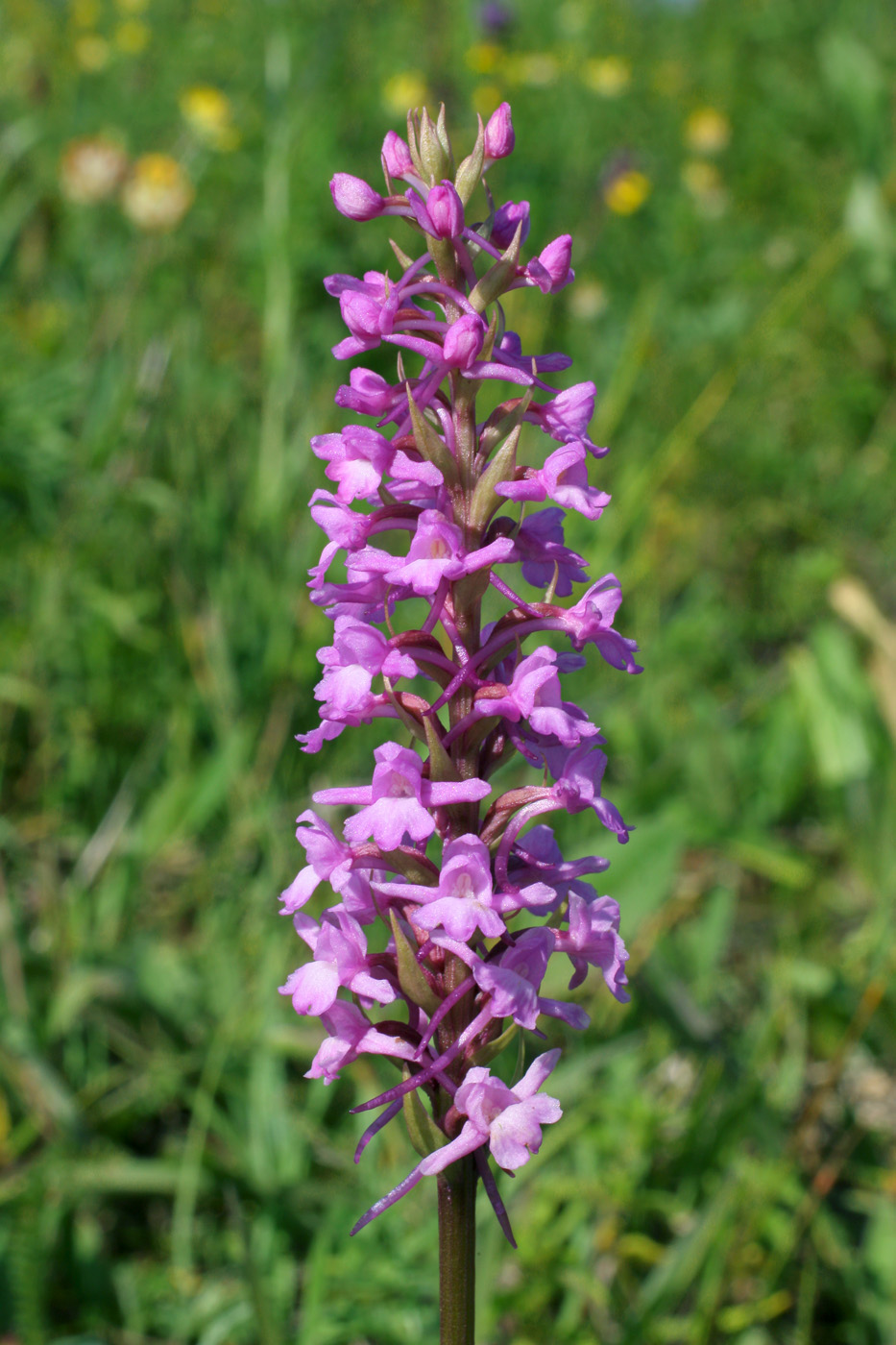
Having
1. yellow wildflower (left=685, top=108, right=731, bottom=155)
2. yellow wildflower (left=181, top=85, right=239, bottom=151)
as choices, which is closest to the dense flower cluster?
yellow wildflower (left=181, top=85, right=239, bottom=151)

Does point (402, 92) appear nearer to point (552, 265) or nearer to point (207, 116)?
point (207, 116)

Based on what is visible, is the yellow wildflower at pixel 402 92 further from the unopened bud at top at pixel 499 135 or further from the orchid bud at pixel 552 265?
the orchid bud at pixel 552 265

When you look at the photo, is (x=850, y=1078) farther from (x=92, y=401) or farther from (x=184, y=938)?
(x=92, y=401)

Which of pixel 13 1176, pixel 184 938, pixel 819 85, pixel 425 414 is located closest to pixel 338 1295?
pixel 13 1176

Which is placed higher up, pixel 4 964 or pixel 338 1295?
pixel 4 964

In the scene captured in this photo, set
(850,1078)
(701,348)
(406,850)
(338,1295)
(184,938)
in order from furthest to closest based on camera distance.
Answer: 1. (701,348)
2. (184,938)
3. (850,1078)
4. (338,1295)
5. (406,850)

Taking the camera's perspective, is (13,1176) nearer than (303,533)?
Yes
